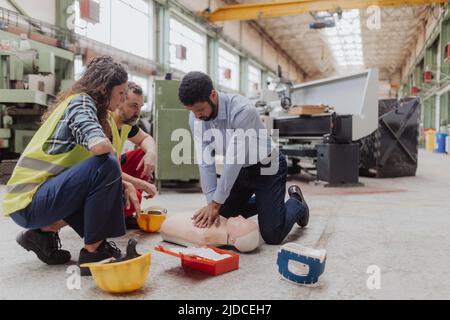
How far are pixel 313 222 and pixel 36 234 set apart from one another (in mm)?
1554

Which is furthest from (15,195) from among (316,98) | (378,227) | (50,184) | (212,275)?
(316,98)

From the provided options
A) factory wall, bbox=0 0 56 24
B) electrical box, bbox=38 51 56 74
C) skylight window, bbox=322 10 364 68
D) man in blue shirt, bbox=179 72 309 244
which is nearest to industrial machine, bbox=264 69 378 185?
man in blue shirt, bbox=179 72 309 244

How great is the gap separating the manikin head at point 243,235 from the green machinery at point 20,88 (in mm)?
2758

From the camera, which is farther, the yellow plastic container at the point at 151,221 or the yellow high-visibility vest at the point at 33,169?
the yellow plastic container at the point at 151,221

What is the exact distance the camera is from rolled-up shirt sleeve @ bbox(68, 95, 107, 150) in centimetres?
127

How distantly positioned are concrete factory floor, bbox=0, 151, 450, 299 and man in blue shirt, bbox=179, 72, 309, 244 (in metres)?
0.17

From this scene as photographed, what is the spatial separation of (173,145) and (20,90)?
1556 mm

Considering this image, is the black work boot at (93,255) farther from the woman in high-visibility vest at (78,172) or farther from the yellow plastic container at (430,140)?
the yellow plastic container at (430,140)

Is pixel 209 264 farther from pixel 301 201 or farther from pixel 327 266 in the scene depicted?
pixel 301 201

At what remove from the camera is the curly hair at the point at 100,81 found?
1.43 meters

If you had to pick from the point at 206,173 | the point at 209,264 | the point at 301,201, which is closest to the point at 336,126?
the point at 301,201

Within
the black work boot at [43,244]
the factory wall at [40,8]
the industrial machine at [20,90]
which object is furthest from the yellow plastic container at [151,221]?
the factory wall at [40,8]
